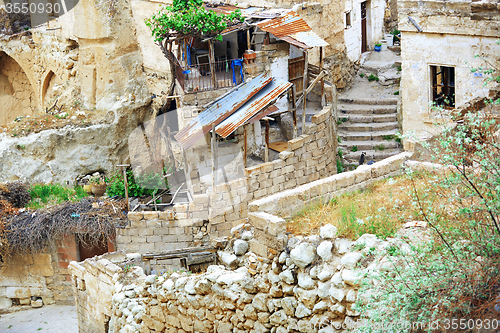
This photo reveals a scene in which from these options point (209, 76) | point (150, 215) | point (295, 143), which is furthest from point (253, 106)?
point (150, 215)

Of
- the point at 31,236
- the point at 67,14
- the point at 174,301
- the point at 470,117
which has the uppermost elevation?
the point at 67,14

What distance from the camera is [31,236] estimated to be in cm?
1355

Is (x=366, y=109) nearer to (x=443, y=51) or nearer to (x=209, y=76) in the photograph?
(x=443, y=51)

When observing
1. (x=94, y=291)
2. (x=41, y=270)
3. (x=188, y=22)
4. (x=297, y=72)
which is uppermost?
(x=188, y=22)

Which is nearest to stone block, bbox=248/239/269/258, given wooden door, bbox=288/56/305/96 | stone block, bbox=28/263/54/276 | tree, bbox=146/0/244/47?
tree, bbox=146/0/244/47

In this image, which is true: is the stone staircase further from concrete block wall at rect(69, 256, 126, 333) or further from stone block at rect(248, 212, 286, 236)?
stone block at rect(248, 212, 286, 236)

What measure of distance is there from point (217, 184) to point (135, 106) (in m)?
6.85

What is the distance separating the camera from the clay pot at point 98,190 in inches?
629

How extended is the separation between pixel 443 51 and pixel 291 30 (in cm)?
376

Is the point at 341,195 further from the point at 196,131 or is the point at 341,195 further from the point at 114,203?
the point at 114,203

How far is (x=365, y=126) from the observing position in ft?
54.3

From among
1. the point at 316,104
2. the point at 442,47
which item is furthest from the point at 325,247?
the point at 316,104

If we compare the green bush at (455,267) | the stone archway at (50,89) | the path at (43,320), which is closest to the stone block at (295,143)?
the path at (43,320)

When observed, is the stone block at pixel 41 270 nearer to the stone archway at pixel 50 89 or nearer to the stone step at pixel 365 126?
the stone archway at pixel 50 89
